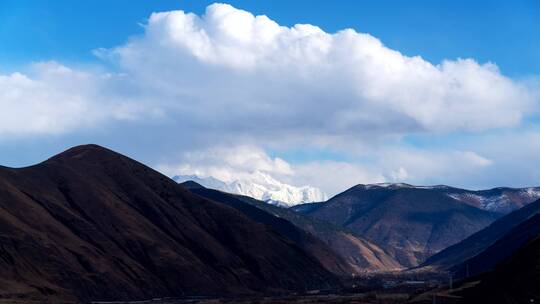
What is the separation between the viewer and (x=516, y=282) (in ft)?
484

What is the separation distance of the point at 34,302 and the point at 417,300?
87.5 meters

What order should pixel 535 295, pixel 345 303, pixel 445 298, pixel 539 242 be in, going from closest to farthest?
pixel 535 295 → pixel 539 242 → pixel 445 298 → pixel 345 303

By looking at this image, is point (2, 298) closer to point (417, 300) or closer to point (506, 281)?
point (417, 300)

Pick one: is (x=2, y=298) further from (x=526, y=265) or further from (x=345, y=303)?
(x=526, y=265)

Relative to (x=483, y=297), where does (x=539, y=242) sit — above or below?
above

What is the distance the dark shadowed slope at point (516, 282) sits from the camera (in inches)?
5664

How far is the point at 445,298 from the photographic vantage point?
6722 inches

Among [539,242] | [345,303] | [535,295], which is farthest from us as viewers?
[345,303]

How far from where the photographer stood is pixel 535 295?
142 meters

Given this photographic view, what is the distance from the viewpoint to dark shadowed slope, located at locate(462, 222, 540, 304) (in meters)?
144

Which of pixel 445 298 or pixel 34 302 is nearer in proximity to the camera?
pixel 445 298

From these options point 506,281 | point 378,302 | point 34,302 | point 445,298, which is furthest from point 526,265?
point 34,302

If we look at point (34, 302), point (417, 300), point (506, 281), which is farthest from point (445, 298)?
point (34, 302)

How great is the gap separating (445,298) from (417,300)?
34.8 feet
